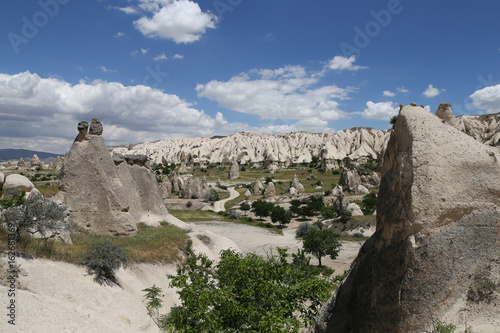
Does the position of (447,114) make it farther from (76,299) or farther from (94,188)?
(94,188)

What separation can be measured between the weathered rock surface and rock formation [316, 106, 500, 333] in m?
83.7

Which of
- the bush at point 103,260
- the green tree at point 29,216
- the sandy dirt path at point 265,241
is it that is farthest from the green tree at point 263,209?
the green tree at point 29,216

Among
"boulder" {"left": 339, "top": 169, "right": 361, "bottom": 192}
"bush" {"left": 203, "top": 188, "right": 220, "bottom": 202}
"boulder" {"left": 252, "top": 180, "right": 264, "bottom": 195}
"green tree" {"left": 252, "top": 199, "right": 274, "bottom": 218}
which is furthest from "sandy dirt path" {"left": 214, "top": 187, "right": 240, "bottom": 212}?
"boulder" {"left": 339, "top": 169, "right": 361, "bottom": 192}

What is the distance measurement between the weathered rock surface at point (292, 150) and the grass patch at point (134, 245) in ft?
245

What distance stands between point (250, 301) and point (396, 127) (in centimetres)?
568

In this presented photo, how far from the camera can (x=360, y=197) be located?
160 ft

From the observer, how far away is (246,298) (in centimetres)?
796

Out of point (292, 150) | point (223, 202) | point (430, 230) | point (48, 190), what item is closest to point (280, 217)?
point (223, 202)

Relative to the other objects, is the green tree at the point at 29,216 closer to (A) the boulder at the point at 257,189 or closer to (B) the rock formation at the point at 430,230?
(B) the rock formation at the point at 430,230

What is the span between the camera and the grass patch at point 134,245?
10.8 meters

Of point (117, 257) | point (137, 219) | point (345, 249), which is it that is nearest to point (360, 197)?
point (345, 249)

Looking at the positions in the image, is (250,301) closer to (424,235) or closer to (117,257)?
(424,235)

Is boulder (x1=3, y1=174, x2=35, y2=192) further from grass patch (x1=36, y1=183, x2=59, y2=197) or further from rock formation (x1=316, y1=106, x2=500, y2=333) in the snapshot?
rock formation (x1=316, y1=106, x2=500, y2=333)

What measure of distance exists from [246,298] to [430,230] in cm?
487
